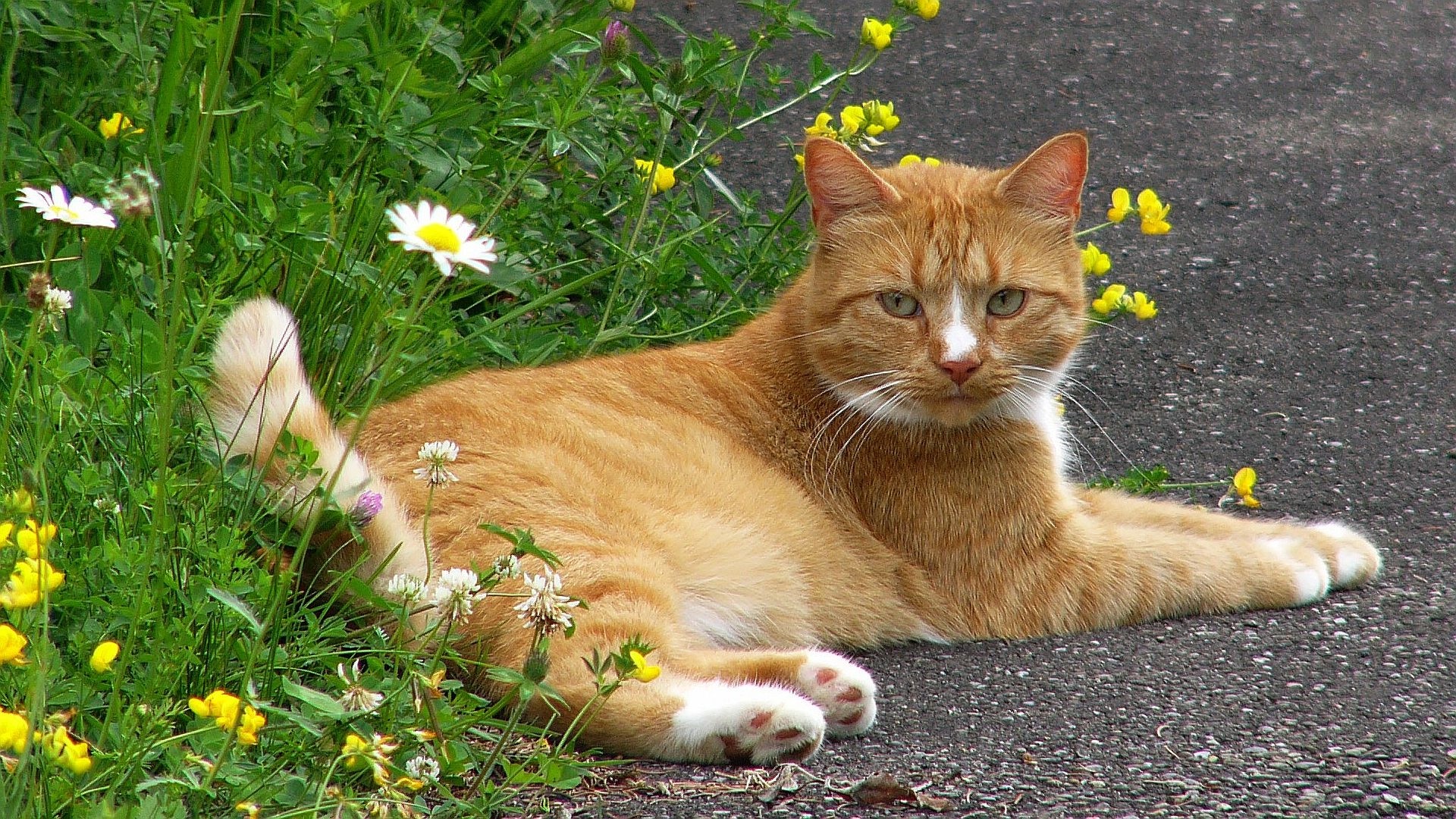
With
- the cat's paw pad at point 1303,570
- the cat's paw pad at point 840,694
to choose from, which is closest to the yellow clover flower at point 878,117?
the cat's paw pad at point 1303,570

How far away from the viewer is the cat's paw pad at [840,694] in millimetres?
2445

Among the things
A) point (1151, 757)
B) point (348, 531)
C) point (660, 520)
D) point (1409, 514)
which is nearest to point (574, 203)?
point (660, 520)

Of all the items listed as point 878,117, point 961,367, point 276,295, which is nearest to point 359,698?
point 276,295

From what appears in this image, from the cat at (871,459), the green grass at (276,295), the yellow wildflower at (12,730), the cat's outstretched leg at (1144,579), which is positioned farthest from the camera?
the cat's outstretched leg at (1144,579)

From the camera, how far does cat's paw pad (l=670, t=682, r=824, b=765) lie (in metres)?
2.27

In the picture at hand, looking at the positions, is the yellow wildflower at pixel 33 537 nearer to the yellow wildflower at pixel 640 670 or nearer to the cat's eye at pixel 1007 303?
the yellow wildflower at pixel 640 670

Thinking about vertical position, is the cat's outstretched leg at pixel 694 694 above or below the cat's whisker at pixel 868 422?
below

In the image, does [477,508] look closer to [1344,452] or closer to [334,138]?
[334,138]

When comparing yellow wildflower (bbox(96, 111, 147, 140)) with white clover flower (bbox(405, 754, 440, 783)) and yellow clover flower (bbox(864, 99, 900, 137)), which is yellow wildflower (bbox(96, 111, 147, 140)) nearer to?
white clover flower (bbox(405, 754, 440, 783))

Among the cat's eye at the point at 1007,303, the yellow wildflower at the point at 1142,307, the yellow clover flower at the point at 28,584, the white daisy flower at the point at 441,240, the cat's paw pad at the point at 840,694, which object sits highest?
the white daisy flower at the point at 441,240

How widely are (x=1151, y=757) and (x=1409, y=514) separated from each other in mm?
1765

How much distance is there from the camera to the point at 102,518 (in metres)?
2.18

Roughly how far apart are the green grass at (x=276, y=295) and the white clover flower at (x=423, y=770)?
0.02 m

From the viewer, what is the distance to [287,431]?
2195mm
